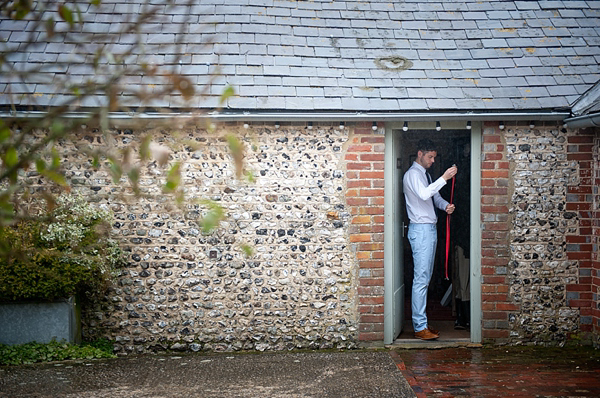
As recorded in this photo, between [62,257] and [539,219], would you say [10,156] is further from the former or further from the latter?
[539,219]

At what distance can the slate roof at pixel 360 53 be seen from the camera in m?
7.85

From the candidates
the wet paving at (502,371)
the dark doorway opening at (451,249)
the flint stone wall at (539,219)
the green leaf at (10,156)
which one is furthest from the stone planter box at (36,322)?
the green leaf at (10,156)

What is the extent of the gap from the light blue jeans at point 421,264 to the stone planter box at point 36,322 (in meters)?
4.10

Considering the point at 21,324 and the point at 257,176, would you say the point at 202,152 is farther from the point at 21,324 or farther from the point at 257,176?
the point at 21,324

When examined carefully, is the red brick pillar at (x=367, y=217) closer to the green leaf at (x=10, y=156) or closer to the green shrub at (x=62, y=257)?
the green shrub at (x=62, y=257)

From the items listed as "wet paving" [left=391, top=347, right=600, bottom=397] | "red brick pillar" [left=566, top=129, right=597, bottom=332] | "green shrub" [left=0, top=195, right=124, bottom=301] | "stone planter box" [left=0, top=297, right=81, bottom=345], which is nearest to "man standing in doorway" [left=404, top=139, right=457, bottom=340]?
"wet paving" [left=391, top=347, right=600, bottom=397]

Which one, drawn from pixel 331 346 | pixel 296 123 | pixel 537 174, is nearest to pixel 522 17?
pixel 537 174

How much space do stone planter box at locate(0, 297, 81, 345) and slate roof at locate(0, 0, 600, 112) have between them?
7.45 ft

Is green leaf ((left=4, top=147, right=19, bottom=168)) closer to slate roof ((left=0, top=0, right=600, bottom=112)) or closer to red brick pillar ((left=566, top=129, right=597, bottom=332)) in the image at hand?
slate roof ((left=0, top=0, right=600, bottom=112))

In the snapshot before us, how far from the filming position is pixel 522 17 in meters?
9.09

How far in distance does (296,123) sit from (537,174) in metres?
2.96

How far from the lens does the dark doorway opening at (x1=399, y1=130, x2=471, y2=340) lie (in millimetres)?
8836

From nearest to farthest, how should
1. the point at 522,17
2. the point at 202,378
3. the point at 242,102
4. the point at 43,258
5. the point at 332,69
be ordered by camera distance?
the point at 202,378
the point at 43,258
the point at 242,102
the point at 332,69
the point at 522,17

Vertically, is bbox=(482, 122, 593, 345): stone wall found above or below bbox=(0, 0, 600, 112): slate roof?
below
